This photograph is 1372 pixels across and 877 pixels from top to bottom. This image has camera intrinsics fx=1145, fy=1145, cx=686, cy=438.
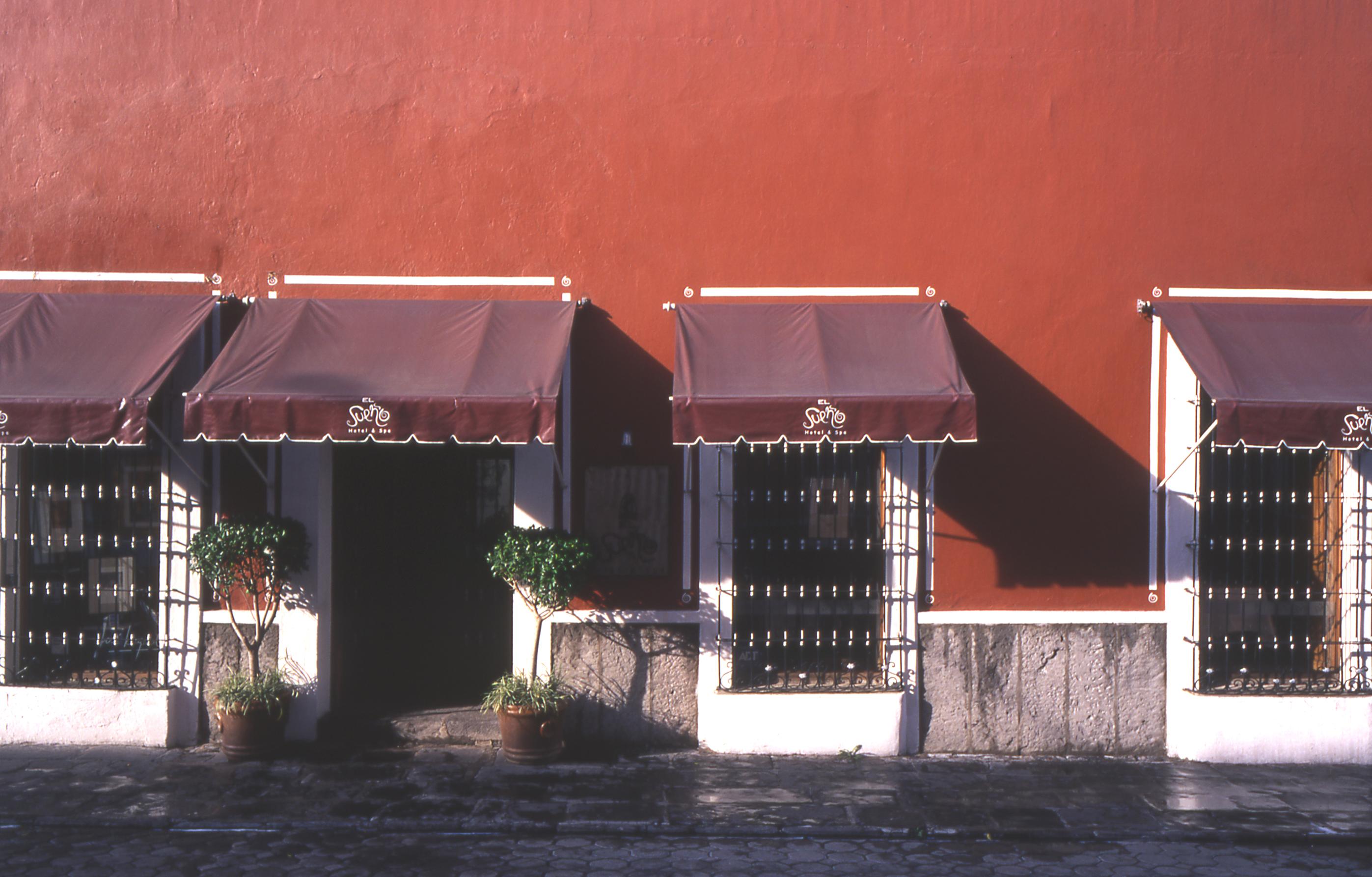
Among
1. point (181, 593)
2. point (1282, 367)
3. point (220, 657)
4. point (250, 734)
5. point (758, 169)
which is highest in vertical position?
point (758, 169)

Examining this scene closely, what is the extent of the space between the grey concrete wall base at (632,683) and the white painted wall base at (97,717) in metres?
2.94

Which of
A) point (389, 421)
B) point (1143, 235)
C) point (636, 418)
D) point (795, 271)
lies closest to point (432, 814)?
point (389, 421)

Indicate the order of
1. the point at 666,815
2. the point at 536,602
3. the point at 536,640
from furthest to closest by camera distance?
the point at 536,640, the point at 536,602, the point at 666,815

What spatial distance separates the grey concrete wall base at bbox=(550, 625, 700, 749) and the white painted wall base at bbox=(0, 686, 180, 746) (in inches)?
116

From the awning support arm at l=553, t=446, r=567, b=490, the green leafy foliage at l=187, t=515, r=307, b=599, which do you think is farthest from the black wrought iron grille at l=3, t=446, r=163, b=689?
the awning support arm at l=553, t=446, r=567, b=490

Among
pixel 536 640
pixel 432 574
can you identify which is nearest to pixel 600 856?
pixel 536 640

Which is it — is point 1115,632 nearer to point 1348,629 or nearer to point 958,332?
point 1348,629

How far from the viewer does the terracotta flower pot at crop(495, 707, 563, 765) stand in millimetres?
8031

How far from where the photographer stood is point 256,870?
6.14 m

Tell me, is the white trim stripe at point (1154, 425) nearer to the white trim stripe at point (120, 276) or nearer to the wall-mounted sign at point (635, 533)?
the wall-mounted sign at point (635, 533)

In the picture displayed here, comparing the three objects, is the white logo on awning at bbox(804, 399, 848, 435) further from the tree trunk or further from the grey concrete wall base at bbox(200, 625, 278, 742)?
the grey concrete wall base at bbox(200, 625, 278, 742)

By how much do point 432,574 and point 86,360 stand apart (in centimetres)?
299

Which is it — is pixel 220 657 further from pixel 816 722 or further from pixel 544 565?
pixel 816 722

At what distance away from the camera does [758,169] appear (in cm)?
865
